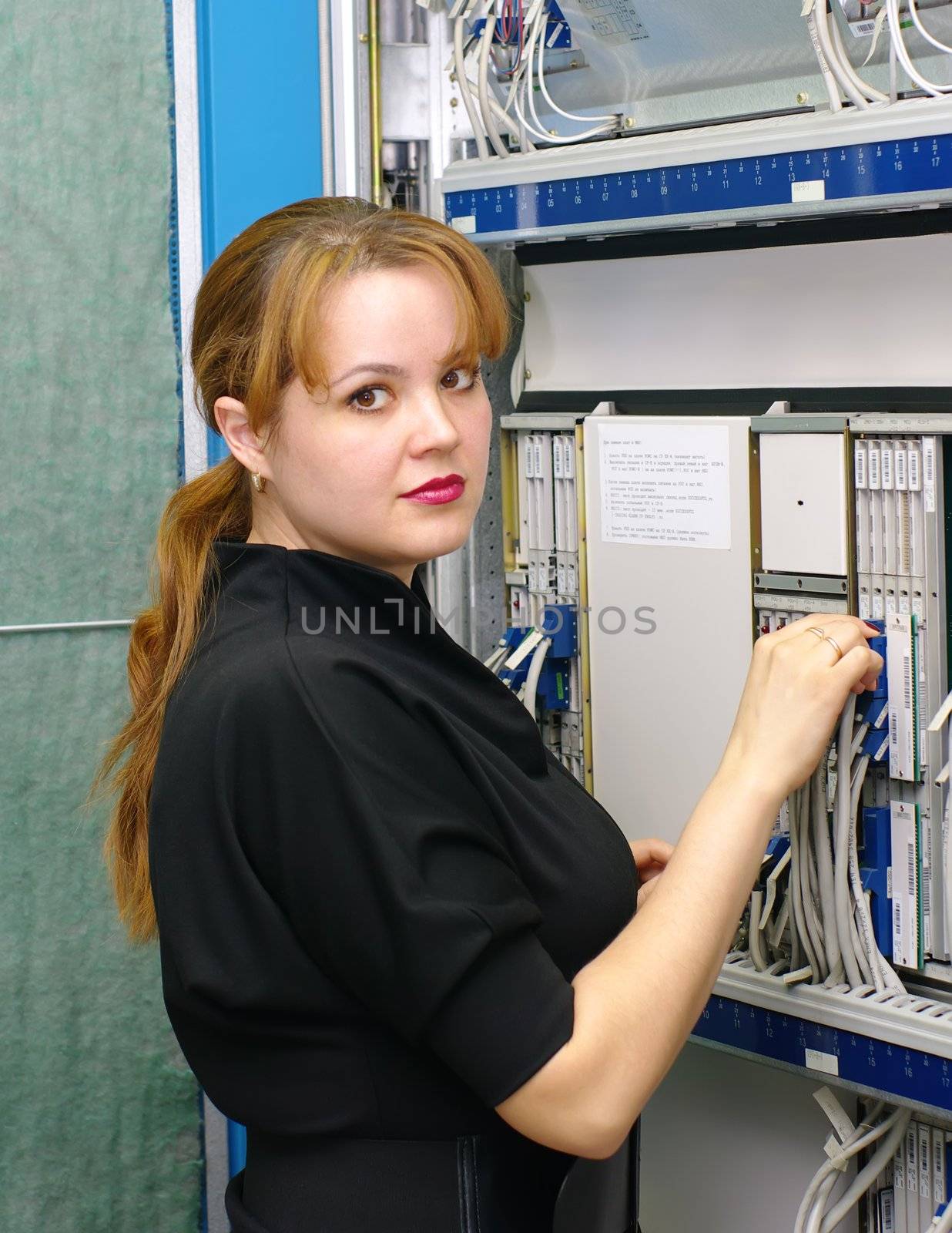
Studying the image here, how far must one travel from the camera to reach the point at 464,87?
1.70m

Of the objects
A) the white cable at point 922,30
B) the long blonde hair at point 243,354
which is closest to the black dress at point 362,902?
the long blonde hair at point 243,354

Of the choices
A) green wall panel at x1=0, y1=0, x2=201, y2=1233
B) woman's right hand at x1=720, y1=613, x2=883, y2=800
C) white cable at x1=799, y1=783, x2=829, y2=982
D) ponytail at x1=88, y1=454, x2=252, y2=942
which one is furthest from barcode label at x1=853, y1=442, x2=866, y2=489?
green wall panel at x1=0, y1=0, x2=201, y2=1233

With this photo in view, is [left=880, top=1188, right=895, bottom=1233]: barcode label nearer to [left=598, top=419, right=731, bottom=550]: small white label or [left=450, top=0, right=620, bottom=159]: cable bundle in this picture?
[left=598, top=419, right=731, bottom=550]: small white label

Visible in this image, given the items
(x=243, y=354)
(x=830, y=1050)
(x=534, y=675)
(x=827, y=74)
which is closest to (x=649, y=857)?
(x=830, y=1050)

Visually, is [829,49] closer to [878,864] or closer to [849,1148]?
[878,864]

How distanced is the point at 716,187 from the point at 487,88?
412 mm

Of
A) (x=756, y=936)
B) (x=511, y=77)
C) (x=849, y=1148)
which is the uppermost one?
(x=511, y=77)

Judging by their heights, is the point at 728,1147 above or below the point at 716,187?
below

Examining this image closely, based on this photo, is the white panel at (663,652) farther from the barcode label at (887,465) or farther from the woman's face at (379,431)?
the woman's face at (379,431)

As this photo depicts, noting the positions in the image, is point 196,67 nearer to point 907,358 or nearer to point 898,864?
point 907,358

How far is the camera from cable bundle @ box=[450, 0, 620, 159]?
1.66 meters

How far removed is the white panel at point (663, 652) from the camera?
167cm

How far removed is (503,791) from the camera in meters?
1.08

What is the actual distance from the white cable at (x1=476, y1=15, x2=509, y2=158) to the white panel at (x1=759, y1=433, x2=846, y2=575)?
519mm
